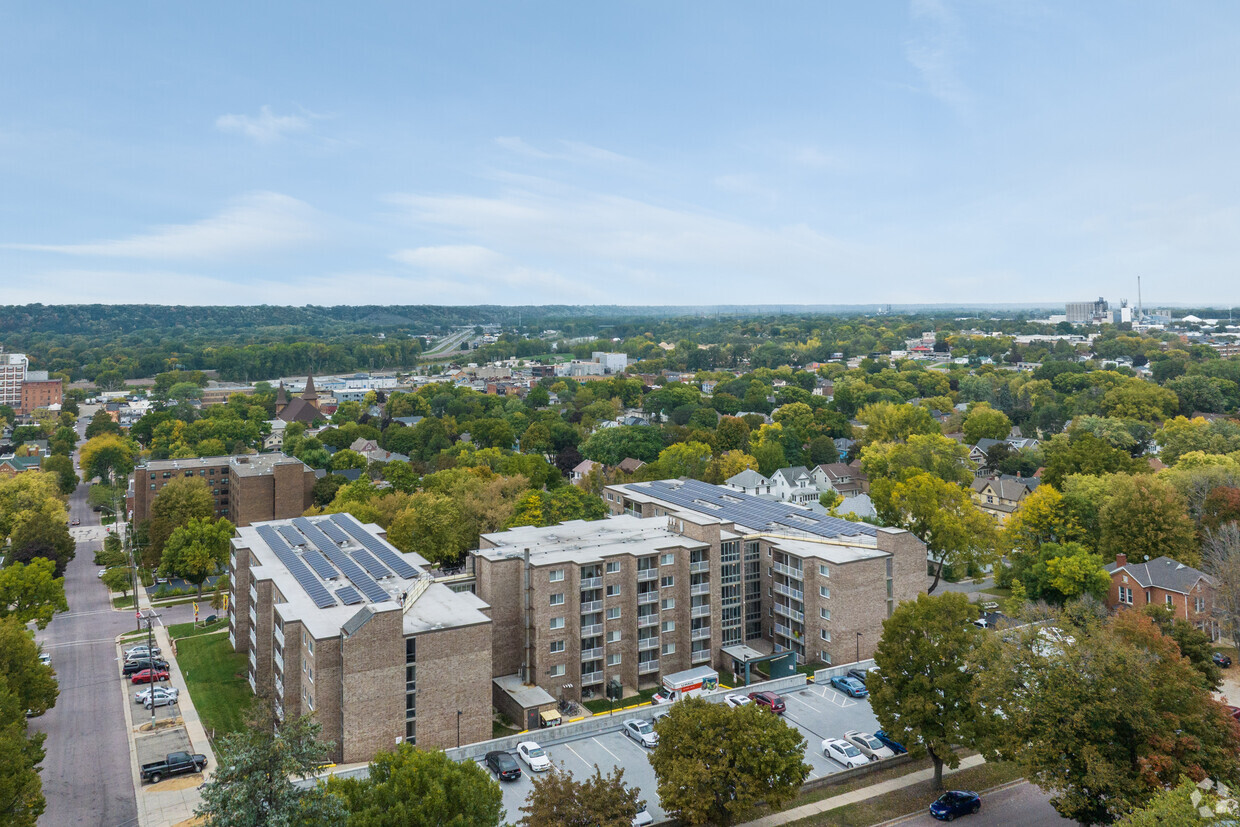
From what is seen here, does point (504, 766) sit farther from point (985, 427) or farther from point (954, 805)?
point (985, 427)

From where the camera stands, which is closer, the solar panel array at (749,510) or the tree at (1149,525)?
the solar panel array at (749,510)

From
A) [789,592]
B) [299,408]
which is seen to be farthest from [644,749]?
[299,408]

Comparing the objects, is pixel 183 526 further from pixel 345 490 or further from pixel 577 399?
pixel 577 399

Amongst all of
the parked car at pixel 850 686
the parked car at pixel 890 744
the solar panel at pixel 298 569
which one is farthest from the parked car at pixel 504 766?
the parked car at pixel 850 686

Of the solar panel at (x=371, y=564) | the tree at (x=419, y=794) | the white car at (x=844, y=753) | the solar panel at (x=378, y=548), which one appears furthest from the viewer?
the solar panel at (x=378, y=548)

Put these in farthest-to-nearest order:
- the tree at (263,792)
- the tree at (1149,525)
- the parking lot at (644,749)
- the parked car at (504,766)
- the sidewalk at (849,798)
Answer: the tree at (1149,525), the parked car at (504,766), the parking lot at (644,749), the sidewalk at (849,798), the tree at (263,792)

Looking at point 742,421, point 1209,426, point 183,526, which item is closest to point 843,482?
point 742,421

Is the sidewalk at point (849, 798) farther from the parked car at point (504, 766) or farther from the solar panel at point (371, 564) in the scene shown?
the solar panel at point (371, 564)
